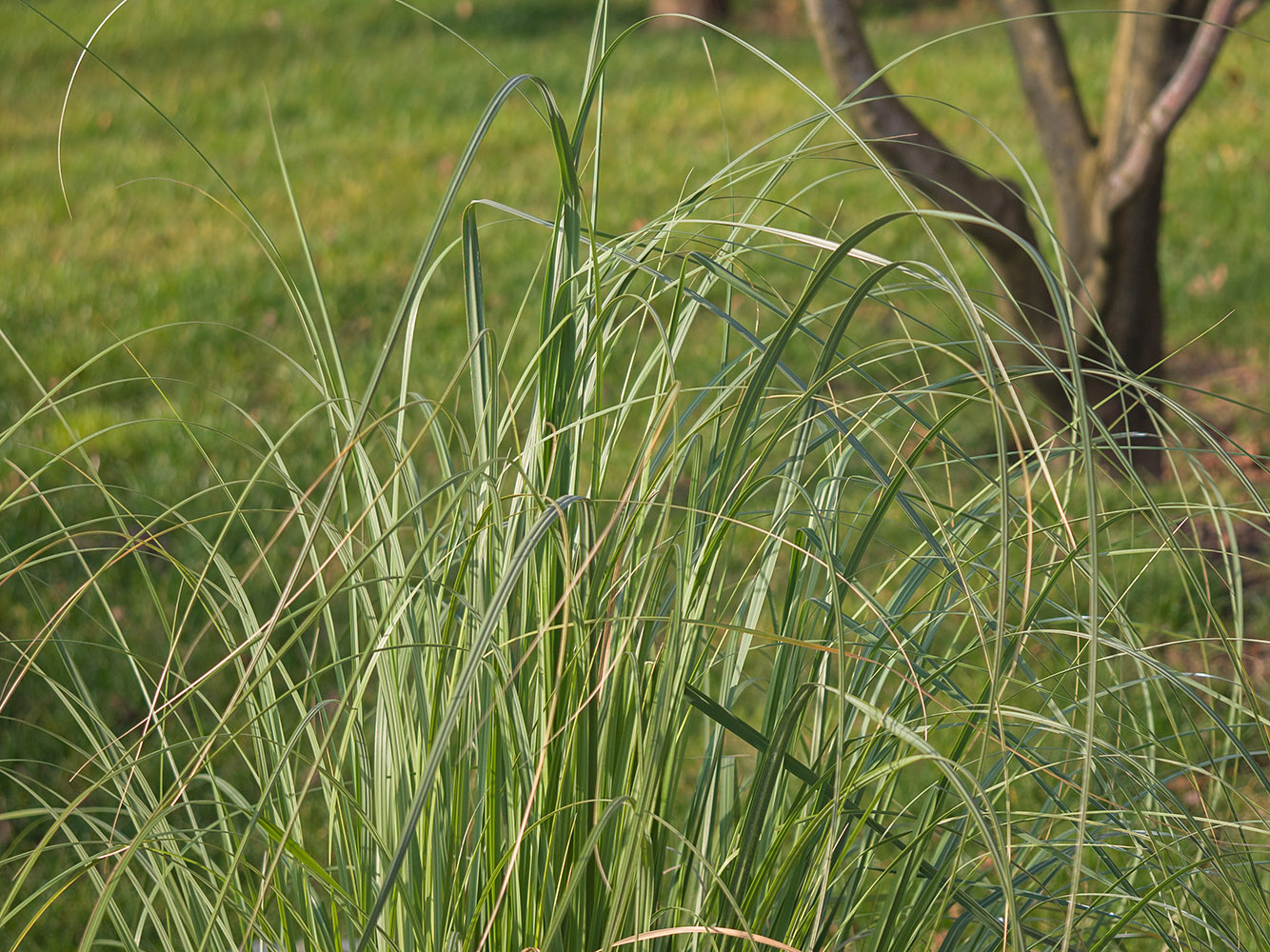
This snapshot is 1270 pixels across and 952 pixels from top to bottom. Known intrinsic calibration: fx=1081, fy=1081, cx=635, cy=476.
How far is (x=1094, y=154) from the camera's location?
3322mm

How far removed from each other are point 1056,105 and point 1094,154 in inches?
8.0

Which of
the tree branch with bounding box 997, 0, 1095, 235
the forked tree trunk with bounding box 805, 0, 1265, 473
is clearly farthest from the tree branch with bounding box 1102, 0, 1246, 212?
the tree branch with bounding box 997, 0, 1095, 235

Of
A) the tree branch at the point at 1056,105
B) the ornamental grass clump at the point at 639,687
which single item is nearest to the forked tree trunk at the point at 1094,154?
the tree branch at the point at 1056,105

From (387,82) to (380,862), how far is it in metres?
7.52

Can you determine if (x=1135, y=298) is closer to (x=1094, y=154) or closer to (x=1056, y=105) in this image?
(x=1094, y=154)

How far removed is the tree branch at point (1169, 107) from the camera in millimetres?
2729

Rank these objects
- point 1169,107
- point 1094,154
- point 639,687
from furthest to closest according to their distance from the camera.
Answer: point 1094,154 → point 1169,107 → point 639,687

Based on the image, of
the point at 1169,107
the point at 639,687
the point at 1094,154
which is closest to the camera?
the point at 639,687

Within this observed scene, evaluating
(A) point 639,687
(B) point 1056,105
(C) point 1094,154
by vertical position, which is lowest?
(A) point 639,687

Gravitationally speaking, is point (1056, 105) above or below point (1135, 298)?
above

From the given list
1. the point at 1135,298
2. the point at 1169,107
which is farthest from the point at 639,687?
the point at 1135,298

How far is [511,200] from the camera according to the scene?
5.74m

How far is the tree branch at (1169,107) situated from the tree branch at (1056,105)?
206 millimetres

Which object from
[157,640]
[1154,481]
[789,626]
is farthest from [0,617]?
[1154,481]
